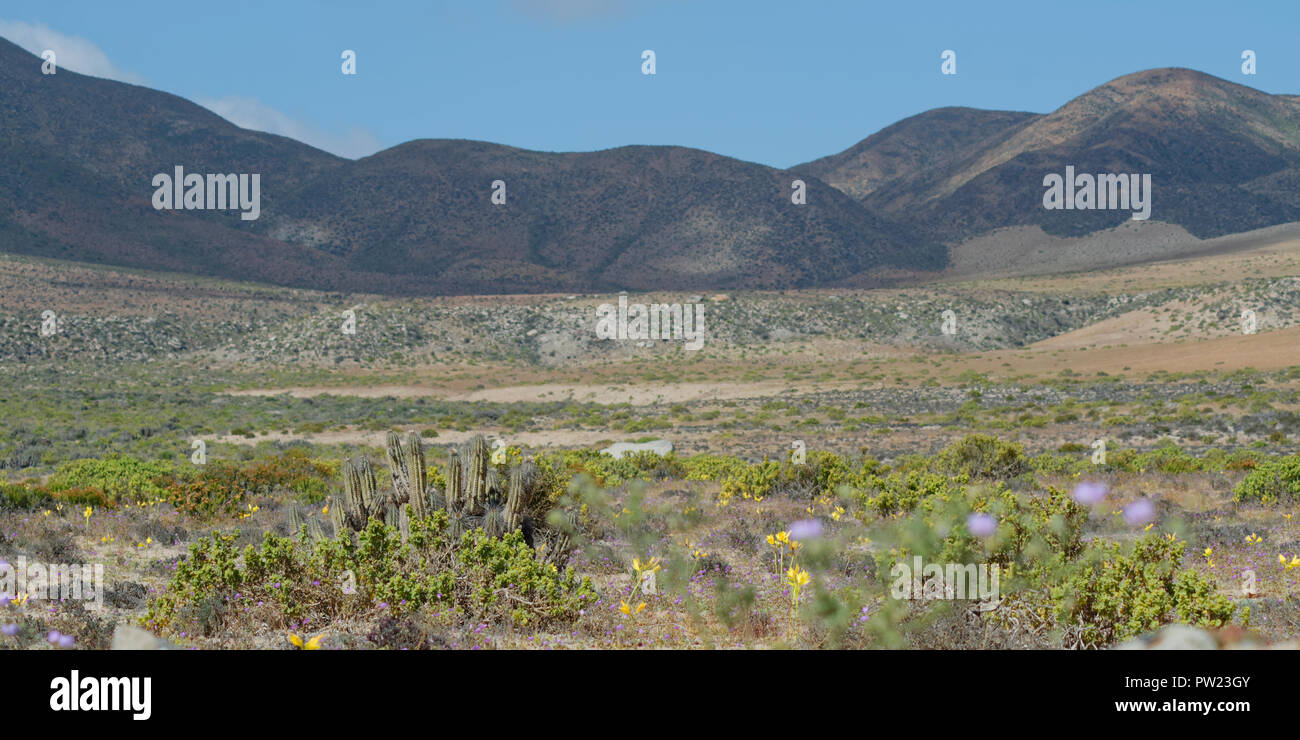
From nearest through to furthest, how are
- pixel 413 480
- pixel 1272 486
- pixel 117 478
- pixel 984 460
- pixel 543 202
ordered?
pixel 413 480, pixel 1272 486, pixel 117 478, pixel 984 460, pixel 543 202

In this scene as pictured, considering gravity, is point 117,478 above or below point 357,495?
below

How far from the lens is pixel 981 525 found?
20.5 feet

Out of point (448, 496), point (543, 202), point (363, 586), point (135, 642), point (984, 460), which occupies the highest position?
point (543, 202)

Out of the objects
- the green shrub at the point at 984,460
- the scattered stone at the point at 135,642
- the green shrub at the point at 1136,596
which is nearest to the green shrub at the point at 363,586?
the scattered stone at the point at 135,642

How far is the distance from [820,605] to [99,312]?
78.2m

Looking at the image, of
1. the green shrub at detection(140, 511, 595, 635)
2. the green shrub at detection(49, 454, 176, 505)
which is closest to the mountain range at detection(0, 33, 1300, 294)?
the green shrub at detection(49, 454, 176, 505)

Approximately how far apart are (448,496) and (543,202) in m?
131

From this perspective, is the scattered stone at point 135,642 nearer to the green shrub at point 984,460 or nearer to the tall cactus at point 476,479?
the tall cactus at point 476,479

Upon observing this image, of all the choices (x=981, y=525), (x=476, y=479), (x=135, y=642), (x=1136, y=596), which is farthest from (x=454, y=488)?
(x=1136, y=596)

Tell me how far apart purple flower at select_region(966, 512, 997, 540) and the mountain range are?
10552 centimetres

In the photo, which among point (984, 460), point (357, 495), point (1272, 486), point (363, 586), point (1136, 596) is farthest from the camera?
point (984, 460)

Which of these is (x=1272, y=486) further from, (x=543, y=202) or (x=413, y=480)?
(x=543, y=202)

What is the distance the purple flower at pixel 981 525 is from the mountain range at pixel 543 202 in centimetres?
10552

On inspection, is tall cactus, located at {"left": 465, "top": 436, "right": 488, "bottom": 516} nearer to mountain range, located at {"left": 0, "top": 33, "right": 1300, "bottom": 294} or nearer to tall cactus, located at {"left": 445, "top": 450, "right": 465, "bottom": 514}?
tall cactus, located at {"left": 445, "top": 450, "right": 465, "bottom": 514}
